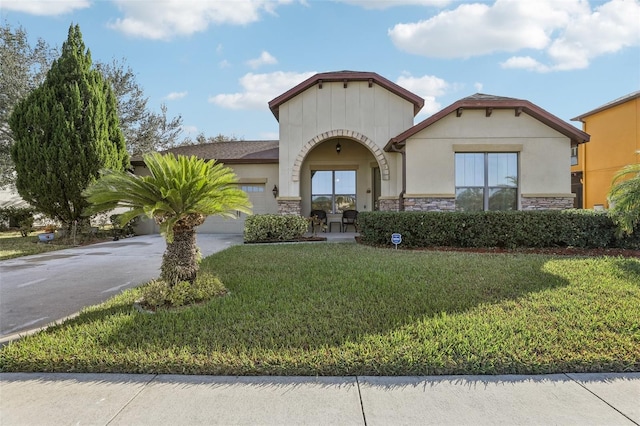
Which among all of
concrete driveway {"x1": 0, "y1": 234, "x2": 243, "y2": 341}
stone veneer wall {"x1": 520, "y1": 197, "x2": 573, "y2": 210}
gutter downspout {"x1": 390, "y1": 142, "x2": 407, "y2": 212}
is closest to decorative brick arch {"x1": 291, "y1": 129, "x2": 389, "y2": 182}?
gutter downspout {"x1": 390, "y1": 142, "x2": 407, "y2": 212}

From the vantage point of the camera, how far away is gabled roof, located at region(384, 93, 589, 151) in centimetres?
1057

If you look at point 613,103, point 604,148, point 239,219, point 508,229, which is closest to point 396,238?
point 508,229

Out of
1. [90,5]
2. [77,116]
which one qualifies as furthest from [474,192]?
[77,116]

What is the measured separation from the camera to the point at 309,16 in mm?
10016

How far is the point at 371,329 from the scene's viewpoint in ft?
12.5

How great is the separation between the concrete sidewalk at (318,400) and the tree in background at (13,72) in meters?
18.0

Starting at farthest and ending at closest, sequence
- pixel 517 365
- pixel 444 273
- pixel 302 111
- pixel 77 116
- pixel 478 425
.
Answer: pixel 302 111 < pixel 77 116 < pixel 444 273 < pixel 517 365 < pixel 478 425

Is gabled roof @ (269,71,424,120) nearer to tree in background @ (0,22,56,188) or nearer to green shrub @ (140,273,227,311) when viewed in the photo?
green shrub @ (140,273,227,311)

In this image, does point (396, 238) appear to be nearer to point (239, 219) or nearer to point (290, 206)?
point (290, 206)

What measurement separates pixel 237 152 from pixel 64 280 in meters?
10.4

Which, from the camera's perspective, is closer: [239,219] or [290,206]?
[290,206]

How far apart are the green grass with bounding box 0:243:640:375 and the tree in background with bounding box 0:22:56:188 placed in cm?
1701

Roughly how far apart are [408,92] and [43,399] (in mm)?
12773

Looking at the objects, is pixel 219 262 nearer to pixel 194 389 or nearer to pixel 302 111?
pixel 194 389
